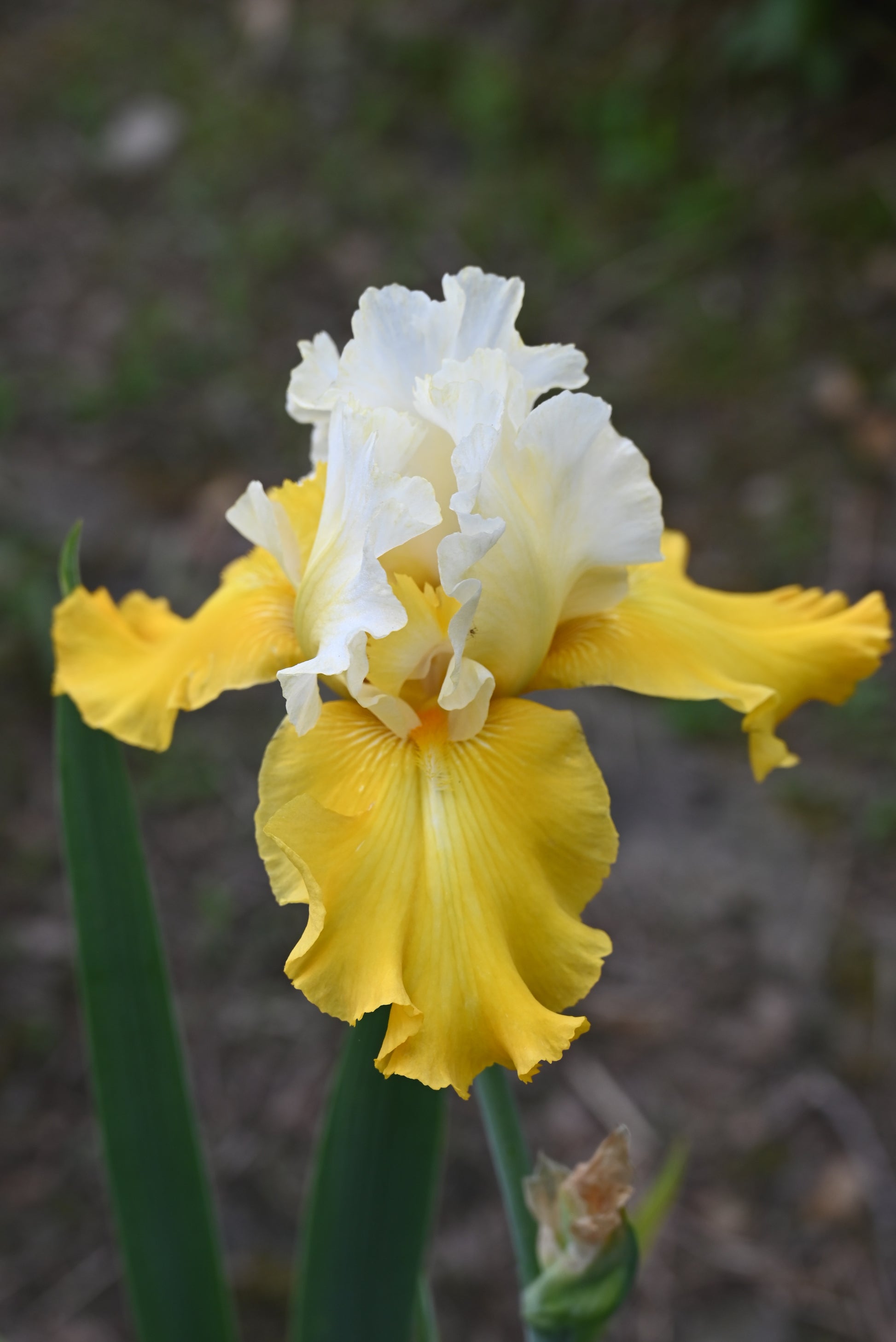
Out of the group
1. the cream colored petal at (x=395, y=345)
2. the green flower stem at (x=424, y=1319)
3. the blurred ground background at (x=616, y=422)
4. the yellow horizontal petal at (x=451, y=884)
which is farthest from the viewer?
the blurred ground background at (x=616, y=422)

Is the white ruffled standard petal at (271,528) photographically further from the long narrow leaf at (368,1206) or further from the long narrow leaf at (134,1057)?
the long narrow leaf at (368,1206)

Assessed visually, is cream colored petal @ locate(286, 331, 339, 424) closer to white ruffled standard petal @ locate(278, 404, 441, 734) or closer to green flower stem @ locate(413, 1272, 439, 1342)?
white ruffled standard petal @ locate(278, 404, 441, 734)

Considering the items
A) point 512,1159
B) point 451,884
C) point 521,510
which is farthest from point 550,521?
point 512,1159

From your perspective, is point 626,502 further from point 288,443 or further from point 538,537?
point 288,443

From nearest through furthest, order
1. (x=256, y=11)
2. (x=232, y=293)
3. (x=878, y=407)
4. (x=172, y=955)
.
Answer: (x=172, y=955) → (x=878, y=407) → (x=232, y=293) → (x=256, y=11)

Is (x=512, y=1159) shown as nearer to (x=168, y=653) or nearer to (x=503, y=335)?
(x=168, y=653)

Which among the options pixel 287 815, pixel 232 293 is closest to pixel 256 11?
pixel 232 293

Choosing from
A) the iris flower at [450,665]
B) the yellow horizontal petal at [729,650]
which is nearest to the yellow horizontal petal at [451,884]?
the iris flower at [450,665]
